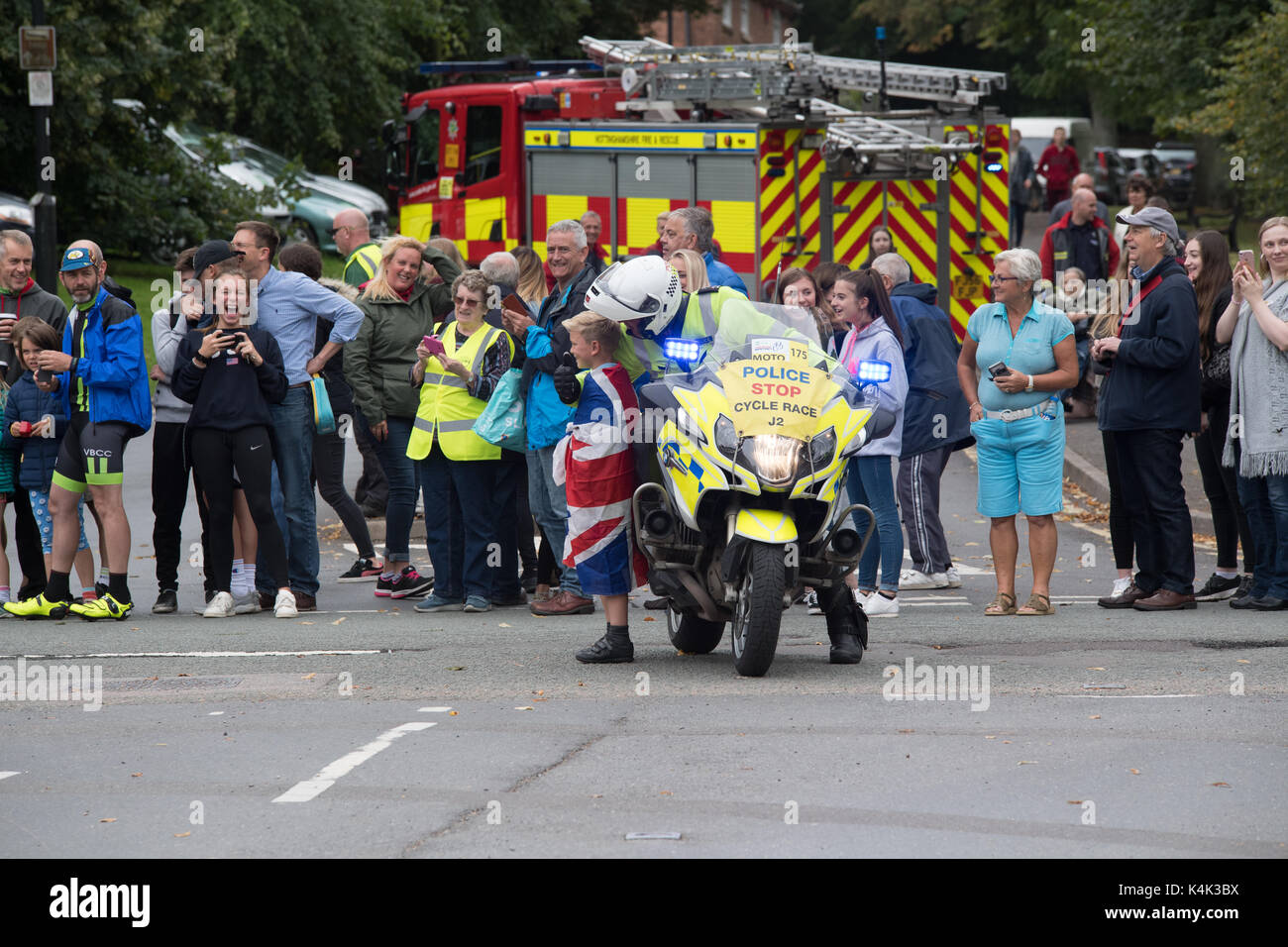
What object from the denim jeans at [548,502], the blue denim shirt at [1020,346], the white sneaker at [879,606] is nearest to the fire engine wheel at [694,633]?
the denim jeans at [548,502]

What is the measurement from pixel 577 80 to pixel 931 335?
11264mm

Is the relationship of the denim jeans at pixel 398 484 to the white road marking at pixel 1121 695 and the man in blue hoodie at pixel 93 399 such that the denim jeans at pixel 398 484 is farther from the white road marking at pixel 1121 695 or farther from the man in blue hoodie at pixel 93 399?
the white road marking at pixel 1121 695

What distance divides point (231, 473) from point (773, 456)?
3722 mm

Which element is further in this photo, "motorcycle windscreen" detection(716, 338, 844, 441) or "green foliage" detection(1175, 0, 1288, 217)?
"green foliage" detection(1175, 0, 1288, 217)

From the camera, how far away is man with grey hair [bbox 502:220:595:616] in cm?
986

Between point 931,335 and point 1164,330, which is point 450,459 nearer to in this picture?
point 931,335

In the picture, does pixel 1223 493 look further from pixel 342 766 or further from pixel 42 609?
pixel 42 609

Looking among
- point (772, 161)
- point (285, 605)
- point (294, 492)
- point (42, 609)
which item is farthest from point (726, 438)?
point (772, 161)

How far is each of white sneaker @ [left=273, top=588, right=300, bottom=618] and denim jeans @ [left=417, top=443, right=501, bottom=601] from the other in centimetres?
85

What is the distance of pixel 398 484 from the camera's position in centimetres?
1120

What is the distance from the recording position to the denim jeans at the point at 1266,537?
988 centimetres

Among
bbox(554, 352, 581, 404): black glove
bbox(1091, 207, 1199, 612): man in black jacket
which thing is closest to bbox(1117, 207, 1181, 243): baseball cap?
bbox(1091, 207, 1199, 612): man in black jacket

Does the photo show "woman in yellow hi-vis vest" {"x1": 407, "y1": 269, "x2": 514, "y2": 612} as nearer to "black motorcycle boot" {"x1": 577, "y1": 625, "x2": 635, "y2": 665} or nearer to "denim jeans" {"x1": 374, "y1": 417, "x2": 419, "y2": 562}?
"denim jeans" {"x1": 374, "y1": 417, "x2": 419, "y2": 562}
